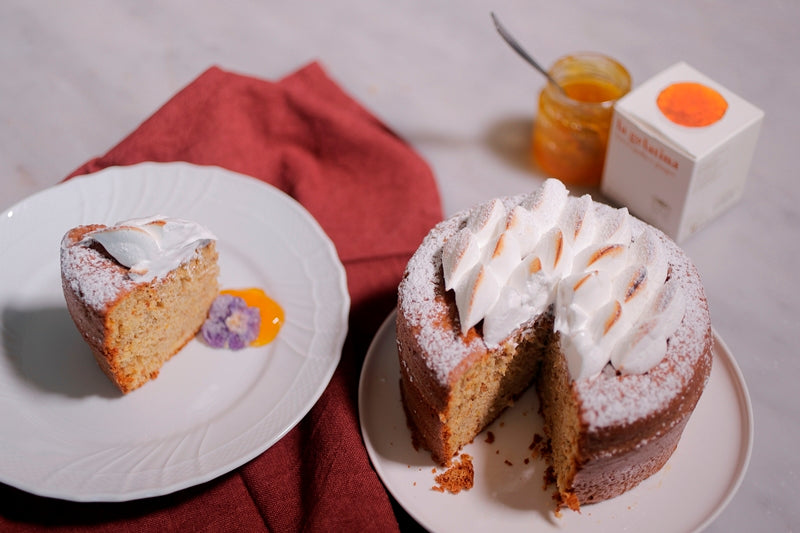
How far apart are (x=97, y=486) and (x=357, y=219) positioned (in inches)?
50.8

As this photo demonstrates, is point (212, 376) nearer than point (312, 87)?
Yes

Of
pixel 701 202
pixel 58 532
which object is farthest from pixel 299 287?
pixel 701 202

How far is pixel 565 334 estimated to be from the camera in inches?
86.8

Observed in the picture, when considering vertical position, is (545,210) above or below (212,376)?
above

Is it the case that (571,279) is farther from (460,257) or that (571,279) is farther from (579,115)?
(579,115)

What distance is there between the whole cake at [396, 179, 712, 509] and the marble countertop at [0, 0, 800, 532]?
77 centimetres

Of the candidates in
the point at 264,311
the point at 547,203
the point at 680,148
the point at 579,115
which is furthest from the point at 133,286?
the point at 680,148

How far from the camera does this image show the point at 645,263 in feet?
7.49

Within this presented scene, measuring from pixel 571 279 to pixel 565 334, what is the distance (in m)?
0.15

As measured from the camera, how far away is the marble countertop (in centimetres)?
319

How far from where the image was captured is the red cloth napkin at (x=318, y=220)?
2.33 m

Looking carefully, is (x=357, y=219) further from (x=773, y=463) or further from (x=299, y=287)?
(x=773, y=463)

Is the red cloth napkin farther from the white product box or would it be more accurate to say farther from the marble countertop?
the white product box

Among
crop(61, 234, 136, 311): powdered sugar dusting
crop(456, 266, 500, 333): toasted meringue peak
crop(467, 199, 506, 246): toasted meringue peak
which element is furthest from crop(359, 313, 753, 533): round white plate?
crop(61, 234, 136, 311): powdered sugar dusting
